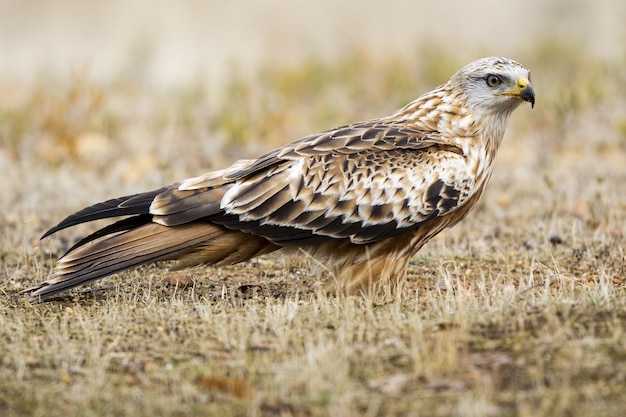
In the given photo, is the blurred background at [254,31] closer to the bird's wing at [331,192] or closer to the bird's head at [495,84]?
the bird's head at [495,84]

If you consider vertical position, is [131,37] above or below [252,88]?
above

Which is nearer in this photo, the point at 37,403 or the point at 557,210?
the point at 37,403

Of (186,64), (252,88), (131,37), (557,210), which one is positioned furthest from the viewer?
(131,37)

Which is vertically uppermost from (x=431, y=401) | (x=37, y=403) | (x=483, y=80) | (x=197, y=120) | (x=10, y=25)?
(x=10, y=25)

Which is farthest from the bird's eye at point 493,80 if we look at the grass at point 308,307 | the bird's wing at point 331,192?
the grass at point 308,307

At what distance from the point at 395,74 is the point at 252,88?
2.33m

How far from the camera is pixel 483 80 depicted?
722 cm

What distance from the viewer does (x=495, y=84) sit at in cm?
720

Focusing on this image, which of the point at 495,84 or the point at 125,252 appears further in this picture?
the point at 495,84

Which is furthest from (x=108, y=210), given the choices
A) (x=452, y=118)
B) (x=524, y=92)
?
(x=524, y=92)

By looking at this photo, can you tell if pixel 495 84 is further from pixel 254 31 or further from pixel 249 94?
pixel 254 31

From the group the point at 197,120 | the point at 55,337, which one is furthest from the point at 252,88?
the point at 55,337

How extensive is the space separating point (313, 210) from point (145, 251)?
3.73ft

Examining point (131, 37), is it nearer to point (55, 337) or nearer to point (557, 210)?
point (557, 210)
